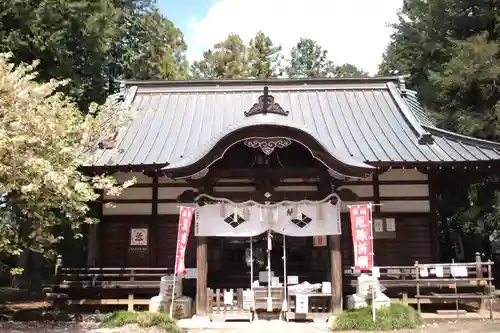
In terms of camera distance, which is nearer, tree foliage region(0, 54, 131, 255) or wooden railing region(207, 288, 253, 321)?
tree foliage region(0, 54, 131, 255)

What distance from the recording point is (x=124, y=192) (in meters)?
14.6

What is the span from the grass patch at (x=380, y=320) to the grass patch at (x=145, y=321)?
12.3 ft

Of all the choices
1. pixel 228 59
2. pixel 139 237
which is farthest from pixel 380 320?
pixel 228 59

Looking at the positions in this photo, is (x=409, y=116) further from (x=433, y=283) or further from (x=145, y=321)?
→ (x=145, y=321)

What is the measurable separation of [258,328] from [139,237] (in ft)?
17.1

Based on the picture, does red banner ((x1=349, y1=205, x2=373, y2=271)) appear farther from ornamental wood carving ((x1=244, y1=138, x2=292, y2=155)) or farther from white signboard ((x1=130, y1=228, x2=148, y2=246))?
white signboard ((x1=130, y1=228, x2=148, y2=246))

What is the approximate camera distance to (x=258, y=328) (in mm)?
11016

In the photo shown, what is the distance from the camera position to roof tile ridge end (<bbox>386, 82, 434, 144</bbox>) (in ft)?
46.8

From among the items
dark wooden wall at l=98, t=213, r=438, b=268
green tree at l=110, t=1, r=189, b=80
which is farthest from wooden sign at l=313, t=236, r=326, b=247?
green tree at l=110, t=1, r=189, b=80

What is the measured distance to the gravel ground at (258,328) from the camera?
10.6 m

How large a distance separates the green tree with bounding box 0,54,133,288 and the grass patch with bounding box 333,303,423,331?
6.07m

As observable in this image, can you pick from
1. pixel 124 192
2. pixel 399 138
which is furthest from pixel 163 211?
pixel 399 138

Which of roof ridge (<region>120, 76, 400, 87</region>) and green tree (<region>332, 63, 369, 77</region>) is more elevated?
green tree (<region>332, 63, 369, 77</region>)

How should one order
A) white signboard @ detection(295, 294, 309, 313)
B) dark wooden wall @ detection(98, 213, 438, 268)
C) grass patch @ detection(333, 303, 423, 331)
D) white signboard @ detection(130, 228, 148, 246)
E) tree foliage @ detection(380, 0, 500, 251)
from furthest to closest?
tree foliage @ detection(380, 0, 500, 251) → white signboard @ detection(130, 228, 148, 246) → dark wooden wall @ detection(98, 213, 438, 268) → white signboard @ detection(295, 294, 309, 313) → grass patch @ detection(333, 303, 423, 331)
